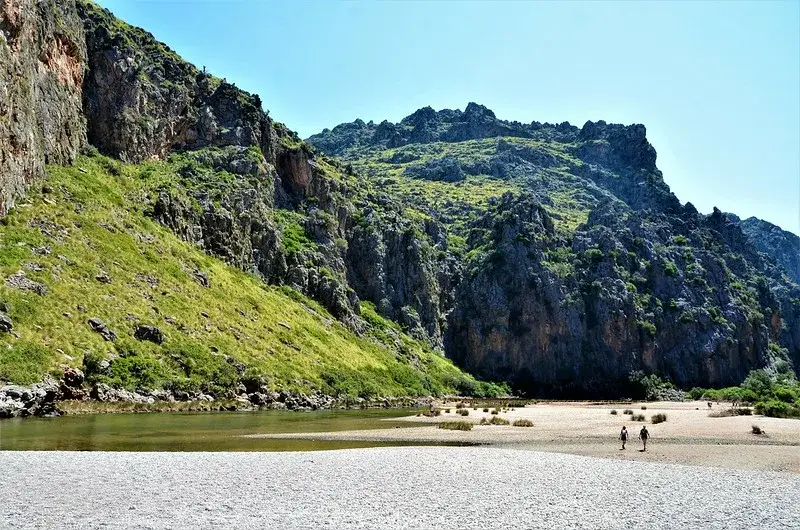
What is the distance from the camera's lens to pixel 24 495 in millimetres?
18969

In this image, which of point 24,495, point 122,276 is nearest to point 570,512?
point 24,495

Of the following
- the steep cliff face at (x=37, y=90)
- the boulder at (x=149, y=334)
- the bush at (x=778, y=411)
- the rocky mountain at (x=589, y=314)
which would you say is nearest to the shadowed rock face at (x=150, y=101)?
the steep cliff face at (x=37, y=90)

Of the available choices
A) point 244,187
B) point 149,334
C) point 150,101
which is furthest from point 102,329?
point 150,101

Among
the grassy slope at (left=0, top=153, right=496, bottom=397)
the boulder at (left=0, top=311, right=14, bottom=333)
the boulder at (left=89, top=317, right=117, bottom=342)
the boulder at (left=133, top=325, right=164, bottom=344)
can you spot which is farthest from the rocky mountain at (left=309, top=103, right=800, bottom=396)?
the boulder at (left=0, top=311, right=14, bottom=333)

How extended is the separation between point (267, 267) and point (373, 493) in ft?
320

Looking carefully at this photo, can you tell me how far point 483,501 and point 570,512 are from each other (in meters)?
2.89

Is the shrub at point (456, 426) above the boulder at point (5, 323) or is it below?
below

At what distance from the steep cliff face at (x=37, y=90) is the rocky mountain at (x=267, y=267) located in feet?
1.18

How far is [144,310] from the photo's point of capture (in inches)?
2744

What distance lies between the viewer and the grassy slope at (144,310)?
55.8 metres

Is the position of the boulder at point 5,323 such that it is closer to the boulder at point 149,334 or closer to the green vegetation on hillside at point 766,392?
the boulder at point 149,334

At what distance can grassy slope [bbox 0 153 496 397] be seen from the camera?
183ft

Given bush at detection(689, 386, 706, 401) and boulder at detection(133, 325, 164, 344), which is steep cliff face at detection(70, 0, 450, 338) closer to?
boulder at detection(133, 325, 164, 344)

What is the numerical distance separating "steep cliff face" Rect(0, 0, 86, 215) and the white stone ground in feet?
190
